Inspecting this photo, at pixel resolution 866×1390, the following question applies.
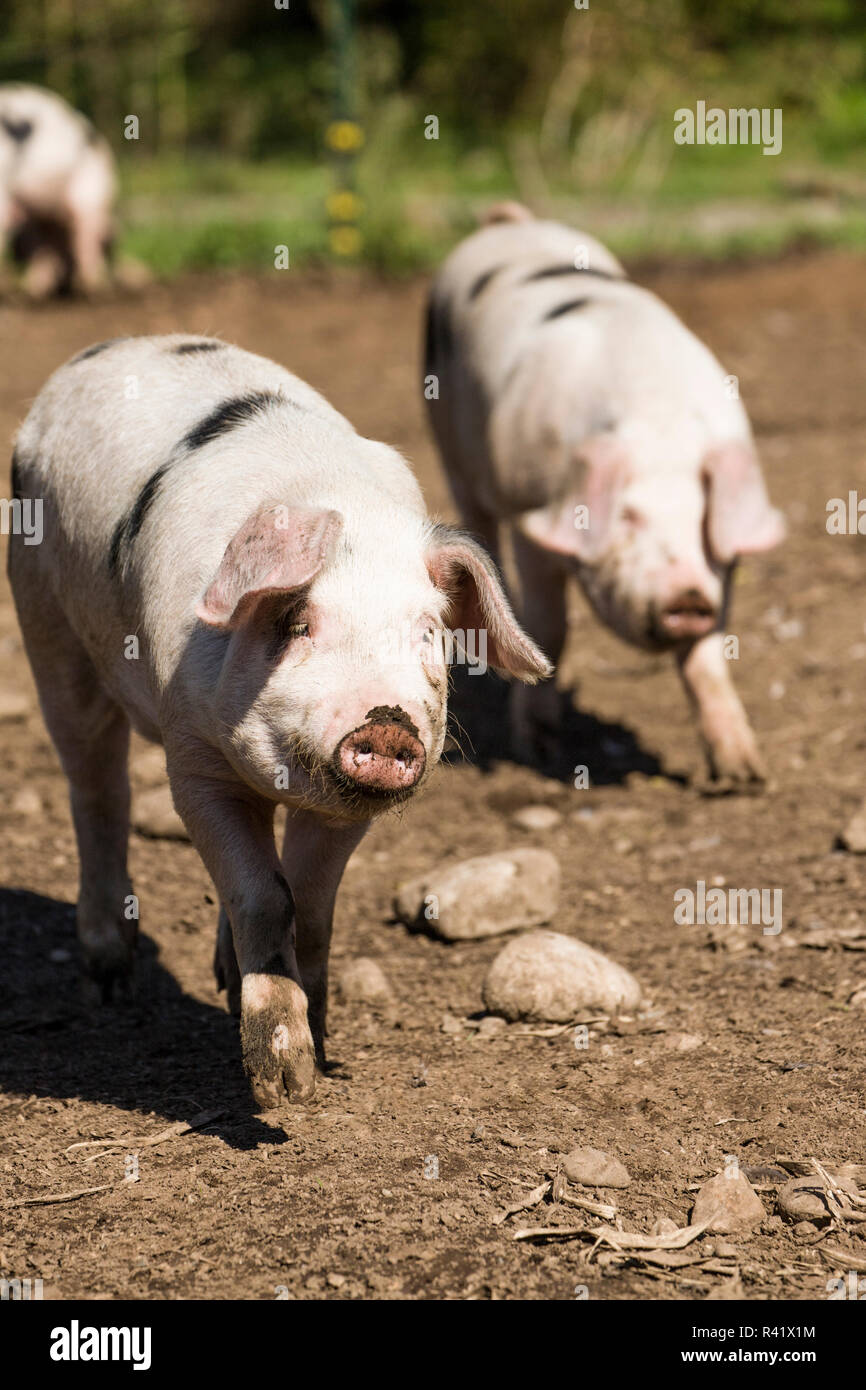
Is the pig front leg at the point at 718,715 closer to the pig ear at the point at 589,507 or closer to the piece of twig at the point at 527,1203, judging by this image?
the pig ear at the point at 589,507

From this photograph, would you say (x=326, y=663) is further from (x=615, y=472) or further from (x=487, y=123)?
(x=487, y=123)

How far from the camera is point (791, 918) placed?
455cm

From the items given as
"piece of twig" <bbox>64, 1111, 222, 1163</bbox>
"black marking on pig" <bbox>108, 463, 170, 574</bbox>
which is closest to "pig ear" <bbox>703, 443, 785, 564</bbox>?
"black marking on pig" <bbox>108, 463, 170, 574</bbox>

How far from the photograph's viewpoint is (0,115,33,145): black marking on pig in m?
13.7

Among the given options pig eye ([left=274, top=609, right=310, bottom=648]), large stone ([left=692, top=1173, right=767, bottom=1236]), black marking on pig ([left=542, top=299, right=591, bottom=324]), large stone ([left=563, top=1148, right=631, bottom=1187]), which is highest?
black marking on pig ([left=542, top=299, right=591, bottom=324])

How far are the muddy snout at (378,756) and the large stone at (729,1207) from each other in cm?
93

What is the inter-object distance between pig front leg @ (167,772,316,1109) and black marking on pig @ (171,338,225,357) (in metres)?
1.10

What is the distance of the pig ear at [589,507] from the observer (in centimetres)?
544

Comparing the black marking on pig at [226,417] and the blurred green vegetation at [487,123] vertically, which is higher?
the blurred green vegetation at [487,123]

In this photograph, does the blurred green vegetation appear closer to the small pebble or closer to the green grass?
the green grass

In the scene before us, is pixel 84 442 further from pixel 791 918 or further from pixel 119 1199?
pixel 791 918

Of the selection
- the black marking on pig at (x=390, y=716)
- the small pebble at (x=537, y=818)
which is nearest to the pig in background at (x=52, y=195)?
the small pebble at (x=537, y=818)

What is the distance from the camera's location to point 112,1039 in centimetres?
409

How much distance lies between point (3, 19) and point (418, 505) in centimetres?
2169
